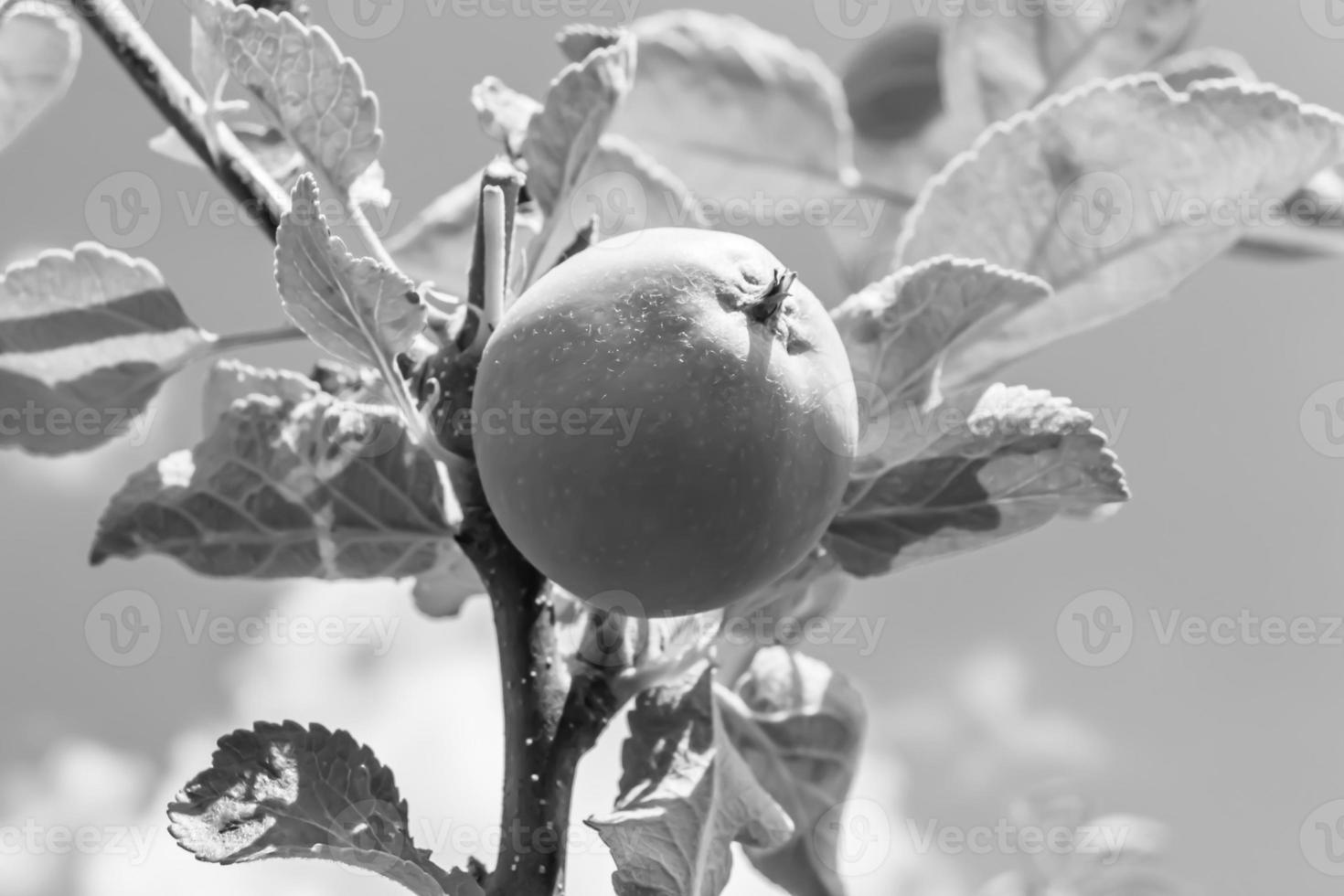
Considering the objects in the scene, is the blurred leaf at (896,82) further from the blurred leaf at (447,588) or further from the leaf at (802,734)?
the blurred leaf at (447,588)

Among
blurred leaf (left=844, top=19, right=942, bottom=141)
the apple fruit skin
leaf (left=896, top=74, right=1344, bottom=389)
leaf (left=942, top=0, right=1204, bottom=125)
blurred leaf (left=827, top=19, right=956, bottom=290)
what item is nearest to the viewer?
the apple fruit skin

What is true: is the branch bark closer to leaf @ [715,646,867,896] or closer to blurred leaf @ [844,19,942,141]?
leaf @ [715,646,867,896]

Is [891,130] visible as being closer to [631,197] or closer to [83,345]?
[631,197]

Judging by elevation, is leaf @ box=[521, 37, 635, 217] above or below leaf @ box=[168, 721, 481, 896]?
above

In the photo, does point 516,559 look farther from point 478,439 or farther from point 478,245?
point 478,245

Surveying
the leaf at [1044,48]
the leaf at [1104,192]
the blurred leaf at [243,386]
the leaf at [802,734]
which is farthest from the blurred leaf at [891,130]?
the blurred leaf at [243,386]

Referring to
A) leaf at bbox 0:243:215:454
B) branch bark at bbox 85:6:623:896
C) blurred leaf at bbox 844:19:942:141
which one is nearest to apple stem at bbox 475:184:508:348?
branch bark at bbox 85:6:623:896
